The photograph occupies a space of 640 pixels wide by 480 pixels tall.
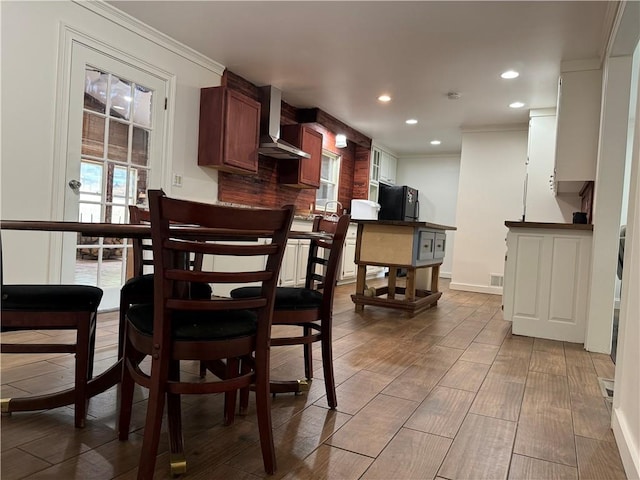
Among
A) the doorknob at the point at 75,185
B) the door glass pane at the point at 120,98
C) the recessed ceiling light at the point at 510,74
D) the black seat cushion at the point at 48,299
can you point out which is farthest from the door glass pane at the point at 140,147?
the recessed ceiling light at the point at 510,74

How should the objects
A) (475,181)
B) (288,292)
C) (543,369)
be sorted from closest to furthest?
(288,292)
(543,369)
(475,181)

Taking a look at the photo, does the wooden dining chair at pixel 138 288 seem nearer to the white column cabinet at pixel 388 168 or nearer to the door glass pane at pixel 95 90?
the door glass pane at pixel 95 90

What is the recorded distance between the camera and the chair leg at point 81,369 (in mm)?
1459

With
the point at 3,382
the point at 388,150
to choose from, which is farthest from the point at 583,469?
the point at 388,150

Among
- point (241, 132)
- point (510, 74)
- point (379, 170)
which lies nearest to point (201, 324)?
point (241, 132)

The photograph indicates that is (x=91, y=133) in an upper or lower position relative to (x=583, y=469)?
upper

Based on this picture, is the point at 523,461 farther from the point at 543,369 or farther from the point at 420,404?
the point at 543,369

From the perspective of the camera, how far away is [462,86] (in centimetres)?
432

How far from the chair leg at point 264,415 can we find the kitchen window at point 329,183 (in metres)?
4.92

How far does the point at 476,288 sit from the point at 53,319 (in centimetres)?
538

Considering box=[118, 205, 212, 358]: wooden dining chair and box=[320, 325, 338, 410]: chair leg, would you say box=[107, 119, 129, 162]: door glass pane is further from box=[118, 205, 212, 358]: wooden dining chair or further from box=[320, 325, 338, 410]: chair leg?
box=[320, 325, 338, 410]: chair leg

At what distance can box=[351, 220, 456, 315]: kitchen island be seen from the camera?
143 inches

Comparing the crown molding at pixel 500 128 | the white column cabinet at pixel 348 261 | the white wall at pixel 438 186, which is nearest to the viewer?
the crown molding at pixel 500 128

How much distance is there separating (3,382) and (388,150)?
6924mm
